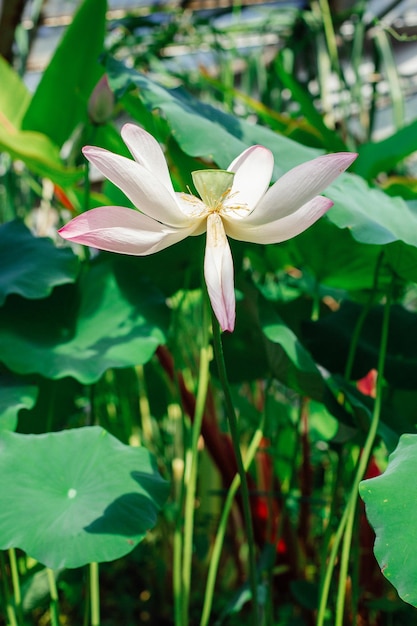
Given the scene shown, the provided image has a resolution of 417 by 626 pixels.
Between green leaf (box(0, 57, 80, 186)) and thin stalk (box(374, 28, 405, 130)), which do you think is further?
thin stalk (box(374, 28, 405, 130))

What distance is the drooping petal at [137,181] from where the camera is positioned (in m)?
0.38

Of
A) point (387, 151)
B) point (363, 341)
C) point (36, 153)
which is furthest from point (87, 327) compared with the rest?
point (387, 151)

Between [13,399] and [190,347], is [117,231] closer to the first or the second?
[13,399]

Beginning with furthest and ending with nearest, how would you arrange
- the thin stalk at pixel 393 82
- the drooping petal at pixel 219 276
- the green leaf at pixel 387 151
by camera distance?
1. the thin stalk at pixel 393 82
2. the green leaf at pixel 387 151
3. the drooping petal at pixel 219 276

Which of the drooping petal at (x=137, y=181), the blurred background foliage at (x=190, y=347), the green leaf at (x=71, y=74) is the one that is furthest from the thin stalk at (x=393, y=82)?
the drooping petal at (x=137, y=181)

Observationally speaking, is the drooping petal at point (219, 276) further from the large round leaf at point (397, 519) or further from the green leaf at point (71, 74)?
the green leaf at point (71, 74)

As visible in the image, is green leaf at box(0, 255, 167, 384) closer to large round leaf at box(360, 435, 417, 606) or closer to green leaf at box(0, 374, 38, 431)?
green leaf at box(0, 374, 38, 431)

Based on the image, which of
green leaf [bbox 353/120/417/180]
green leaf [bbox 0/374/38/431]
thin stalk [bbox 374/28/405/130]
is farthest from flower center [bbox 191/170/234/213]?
thin stalk [bbox 374/28/405/130]

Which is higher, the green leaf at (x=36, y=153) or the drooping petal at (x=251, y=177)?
the drooping petal at (x=251, y=177)

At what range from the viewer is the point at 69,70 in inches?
45.8

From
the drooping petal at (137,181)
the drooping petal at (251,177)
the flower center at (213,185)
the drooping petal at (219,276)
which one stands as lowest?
the drooping petal at (219,276)

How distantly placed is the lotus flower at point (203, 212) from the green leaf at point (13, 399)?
1.10ft

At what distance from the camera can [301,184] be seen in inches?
15.5

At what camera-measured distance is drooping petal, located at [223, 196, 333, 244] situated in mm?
397
